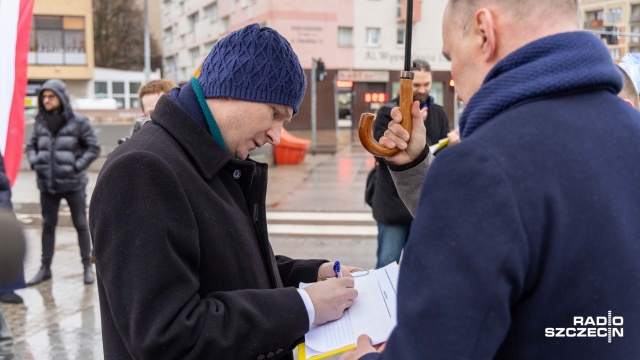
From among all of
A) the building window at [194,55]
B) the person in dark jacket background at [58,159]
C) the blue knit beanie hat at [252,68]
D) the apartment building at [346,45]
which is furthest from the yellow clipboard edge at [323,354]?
the building window at [194,55]

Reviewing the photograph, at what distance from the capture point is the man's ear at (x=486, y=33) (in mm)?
1214

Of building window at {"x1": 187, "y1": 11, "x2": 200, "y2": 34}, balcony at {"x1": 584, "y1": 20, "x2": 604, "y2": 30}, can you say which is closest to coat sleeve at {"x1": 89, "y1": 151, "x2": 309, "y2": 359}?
balcony at {"x1": 584, "y1": 20, "x2": 604, "y2": 30}

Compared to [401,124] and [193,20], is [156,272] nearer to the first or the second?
[401,124]

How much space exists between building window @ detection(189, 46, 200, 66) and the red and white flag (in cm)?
4178

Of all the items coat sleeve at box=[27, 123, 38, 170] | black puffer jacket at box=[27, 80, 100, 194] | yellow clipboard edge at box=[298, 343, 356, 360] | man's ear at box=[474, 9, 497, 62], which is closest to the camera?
man's ear at box=[474, 9, 497, 62]

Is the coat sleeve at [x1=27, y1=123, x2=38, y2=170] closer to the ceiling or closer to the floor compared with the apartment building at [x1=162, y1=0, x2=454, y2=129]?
closer to the floor

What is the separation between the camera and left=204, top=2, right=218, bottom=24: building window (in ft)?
134

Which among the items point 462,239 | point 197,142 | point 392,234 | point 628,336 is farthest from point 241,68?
point 392,234

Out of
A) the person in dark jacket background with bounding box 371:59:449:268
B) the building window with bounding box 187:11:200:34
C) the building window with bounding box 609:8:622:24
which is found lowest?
the person in dark jacket background with bounding box 371:59:449:268

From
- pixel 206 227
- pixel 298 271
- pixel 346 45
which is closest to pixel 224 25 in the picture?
pixel 346 45

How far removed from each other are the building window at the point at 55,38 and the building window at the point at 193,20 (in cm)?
784

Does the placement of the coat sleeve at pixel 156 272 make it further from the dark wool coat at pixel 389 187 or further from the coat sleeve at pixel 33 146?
the coat sleeve at pixel 33 146

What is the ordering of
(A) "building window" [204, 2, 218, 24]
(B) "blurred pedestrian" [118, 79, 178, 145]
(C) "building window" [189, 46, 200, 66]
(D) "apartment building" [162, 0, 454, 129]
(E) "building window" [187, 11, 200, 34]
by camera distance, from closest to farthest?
(B) "blurred pedestrian" [118, 79, 178, 145]
(D) "apartment building" [162, 0, 454, 129]
(A) "building window" [204, 2, 218, 24]
(C) "building window" [189, 46, 200, 66]
(E) "building window" [187, 11, 200, 34]

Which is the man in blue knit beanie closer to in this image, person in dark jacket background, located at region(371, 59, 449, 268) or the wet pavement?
the wet pavement
